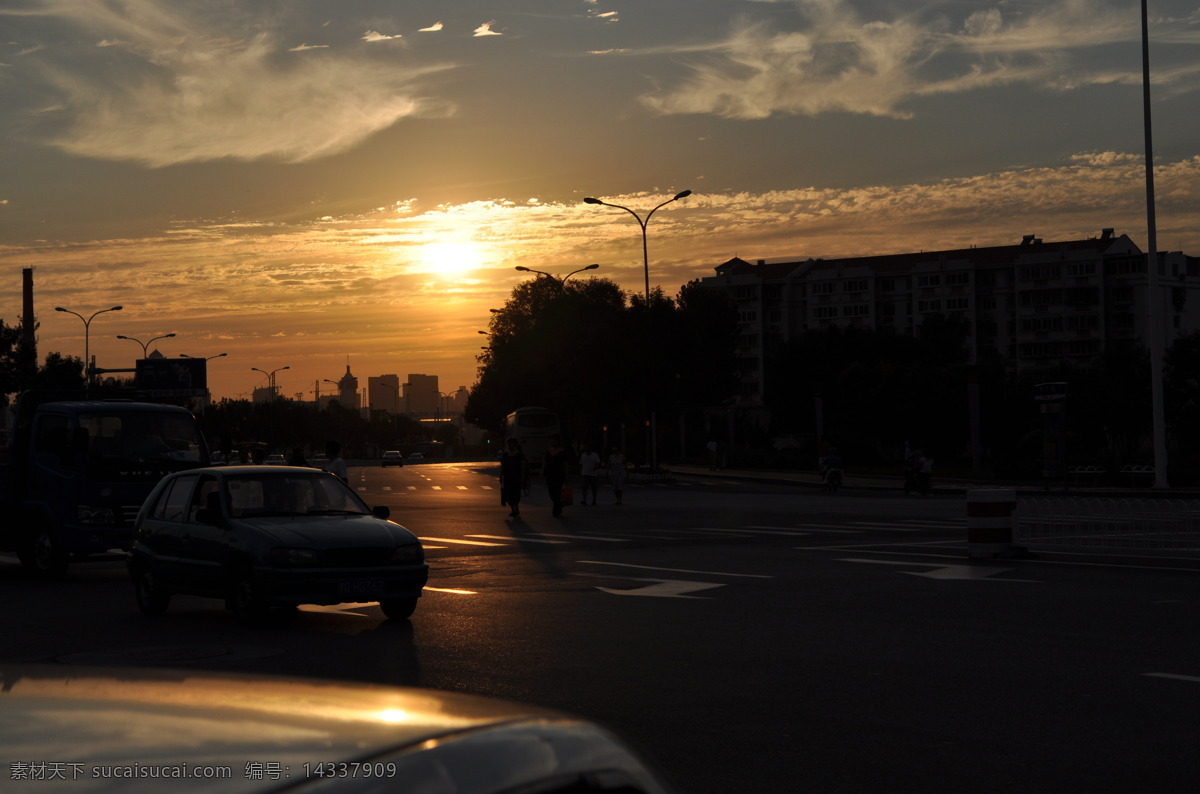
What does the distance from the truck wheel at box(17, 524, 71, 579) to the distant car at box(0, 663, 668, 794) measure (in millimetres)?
17646

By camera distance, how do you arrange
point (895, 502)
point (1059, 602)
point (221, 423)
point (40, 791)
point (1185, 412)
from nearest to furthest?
point (40, 791) → point (1059, 602) → point (895, 502) → point (1185, 412) → point (221, 423)

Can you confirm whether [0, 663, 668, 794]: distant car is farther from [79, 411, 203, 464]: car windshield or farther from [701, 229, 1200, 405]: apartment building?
[701, 229, 1200, 405]: apartment building

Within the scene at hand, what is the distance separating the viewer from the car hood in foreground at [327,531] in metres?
13.1

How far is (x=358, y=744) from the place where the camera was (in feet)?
5.98

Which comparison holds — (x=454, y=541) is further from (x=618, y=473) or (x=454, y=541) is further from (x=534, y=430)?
(x=534, y=430)

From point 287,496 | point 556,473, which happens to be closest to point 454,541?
point 556,473

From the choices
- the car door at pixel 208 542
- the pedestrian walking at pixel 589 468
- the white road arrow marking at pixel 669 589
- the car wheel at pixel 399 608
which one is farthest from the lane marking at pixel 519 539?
the pedestrian walking at pixel 589 468

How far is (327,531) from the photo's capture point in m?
13.3

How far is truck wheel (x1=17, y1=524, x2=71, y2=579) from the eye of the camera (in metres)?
18.6

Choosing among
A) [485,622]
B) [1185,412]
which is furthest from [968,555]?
[1185,412]

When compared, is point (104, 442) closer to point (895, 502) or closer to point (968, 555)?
point (968, 555)

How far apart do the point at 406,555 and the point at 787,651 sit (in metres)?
4.16

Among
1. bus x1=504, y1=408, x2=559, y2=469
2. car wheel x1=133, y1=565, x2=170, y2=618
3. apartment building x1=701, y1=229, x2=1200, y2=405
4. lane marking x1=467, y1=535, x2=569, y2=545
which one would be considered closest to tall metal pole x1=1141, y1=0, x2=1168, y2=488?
lane marking x1=467, y1=535, x2=569, y2=545

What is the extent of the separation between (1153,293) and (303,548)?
3381 centimetres
